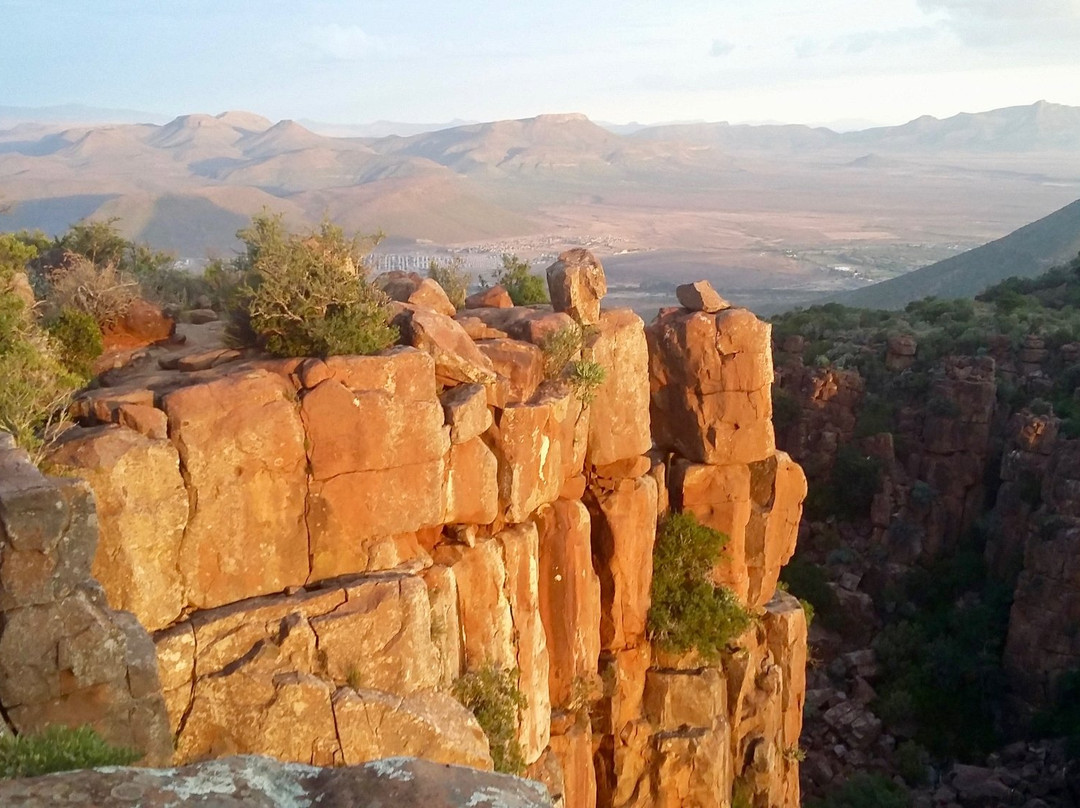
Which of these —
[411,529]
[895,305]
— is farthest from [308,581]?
[895,305]

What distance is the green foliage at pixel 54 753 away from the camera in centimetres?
546

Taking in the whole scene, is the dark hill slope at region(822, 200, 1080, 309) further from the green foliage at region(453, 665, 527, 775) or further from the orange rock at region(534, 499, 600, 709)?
the green foliage at region(453, 665, 527, 775)

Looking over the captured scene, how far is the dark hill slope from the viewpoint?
83.2 meters

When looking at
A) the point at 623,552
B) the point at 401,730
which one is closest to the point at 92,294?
the point at 401,730

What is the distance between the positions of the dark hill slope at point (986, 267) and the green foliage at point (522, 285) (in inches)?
2655

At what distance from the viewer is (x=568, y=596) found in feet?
46.2

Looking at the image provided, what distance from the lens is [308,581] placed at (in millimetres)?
10781

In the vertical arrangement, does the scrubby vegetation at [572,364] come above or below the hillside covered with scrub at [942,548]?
above

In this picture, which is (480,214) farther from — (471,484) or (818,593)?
(471,484)

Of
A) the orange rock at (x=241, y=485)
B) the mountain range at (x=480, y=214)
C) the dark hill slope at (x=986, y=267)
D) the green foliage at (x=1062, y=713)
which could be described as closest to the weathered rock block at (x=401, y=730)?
the orange rock at (x=241, y=485)

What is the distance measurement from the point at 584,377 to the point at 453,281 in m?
3.48

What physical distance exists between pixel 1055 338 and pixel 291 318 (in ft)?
107

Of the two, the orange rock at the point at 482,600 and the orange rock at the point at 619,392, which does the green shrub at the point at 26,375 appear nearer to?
the orange rock at the point at 482,600

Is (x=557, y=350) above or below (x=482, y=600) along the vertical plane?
above
